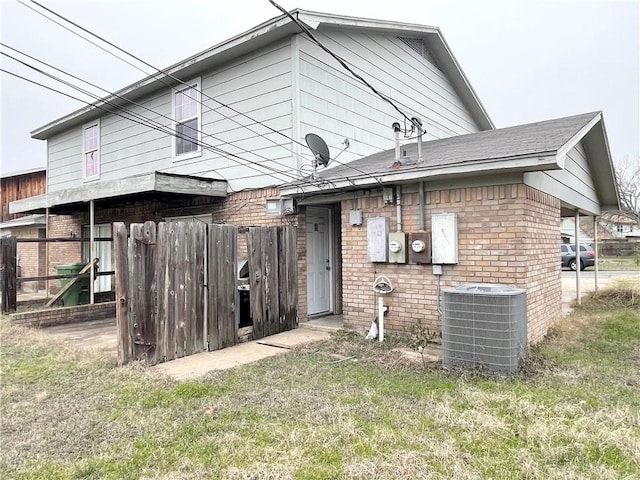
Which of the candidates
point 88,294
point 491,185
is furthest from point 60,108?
point 491,185

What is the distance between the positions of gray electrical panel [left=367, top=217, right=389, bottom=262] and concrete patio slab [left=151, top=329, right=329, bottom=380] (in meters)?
1.50

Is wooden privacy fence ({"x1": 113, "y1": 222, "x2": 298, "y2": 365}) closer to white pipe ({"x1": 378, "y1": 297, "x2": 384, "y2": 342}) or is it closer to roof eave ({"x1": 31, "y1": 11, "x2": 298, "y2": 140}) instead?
white pipe ({"x1": 378, "y1": 297, "x2": 384, "y2": 342})

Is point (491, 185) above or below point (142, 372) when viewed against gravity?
above

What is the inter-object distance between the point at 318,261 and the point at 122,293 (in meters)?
3.99

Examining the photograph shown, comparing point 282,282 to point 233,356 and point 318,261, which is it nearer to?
point 318,261

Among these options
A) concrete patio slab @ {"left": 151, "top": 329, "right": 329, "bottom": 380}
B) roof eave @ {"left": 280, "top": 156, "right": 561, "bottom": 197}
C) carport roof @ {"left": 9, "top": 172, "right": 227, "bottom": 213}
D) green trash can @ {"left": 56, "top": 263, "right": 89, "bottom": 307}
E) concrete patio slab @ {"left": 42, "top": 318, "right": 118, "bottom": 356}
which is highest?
carport roof @ {"left": 9, "top": 172, "right": 227, "bottom": 213}

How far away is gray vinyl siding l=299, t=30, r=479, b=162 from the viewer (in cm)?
770

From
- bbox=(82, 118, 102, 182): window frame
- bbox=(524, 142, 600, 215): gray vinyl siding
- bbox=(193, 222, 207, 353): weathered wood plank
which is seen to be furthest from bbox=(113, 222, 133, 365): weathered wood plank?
bbox=(82, 118, 102, 182): window frame

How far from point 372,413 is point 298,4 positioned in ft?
22.1

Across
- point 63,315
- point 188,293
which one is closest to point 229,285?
point 188,293

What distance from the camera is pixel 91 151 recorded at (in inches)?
476

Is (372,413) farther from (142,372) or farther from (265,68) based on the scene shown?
(265,68)

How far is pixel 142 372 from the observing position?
4781 mm

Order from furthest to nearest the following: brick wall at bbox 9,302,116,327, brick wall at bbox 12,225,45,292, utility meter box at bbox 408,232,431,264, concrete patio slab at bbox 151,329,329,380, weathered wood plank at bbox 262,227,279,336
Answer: brick wall at bbox 12,225,45,292
brick wall at bbox 9,302,116,327
weathered wood plank at bbox 262,227,279,336
utility meter box at bbox 408,232,431,264
concrete patio slab at bbox 151,329,329,380
